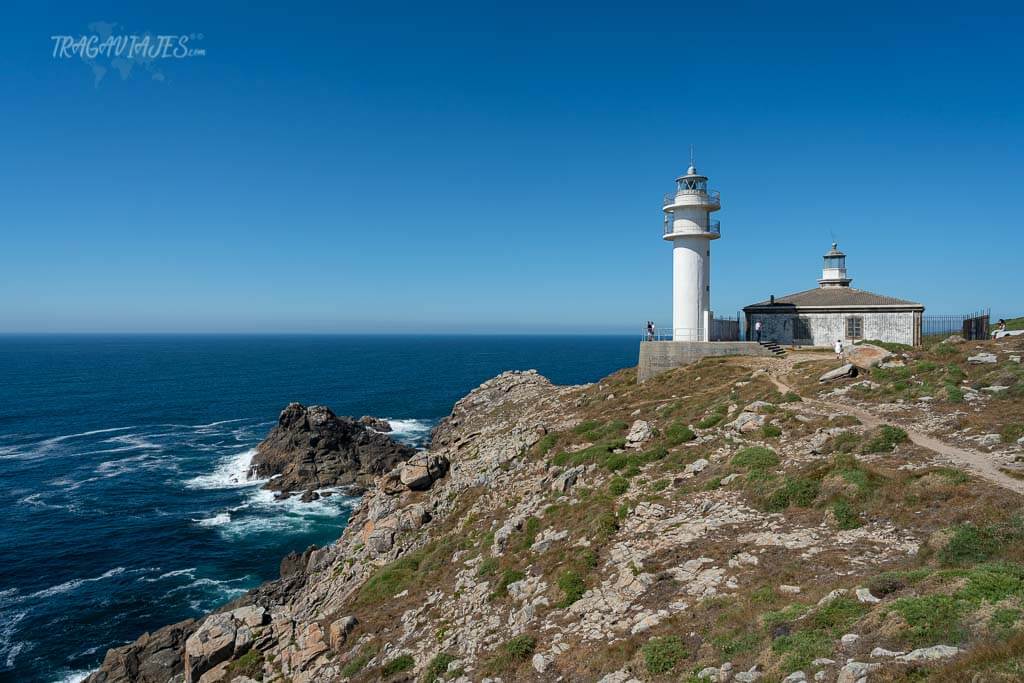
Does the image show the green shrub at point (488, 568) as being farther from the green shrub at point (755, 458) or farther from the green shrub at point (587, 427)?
the green shrub at point (587, 427)

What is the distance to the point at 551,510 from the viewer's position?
19469mm

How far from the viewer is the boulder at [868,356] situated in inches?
1070

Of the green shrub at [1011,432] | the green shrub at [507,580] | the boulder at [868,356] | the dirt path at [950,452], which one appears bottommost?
the green shrub at [507,580]

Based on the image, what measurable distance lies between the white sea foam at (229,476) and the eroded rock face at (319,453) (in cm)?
115

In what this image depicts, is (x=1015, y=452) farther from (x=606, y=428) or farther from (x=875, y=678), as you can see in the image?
(x=606, y=428)

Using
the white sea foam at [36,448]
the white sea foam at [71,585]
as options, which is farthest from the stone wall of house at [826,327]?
the white sea foam at [36,448]

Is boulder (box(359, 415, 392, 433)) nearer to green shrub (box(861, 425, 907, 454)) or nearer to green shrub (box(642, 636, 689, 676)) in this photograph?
green shrub (box(861, 425, 907, 454))

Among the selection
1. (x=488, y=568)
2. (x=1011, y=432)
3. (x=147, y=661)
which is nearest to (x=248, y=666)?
(x=488, y=568)


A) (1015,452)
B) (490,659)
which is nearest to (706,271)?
(1015,452)

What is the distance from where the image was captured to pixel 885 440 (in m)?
16.4

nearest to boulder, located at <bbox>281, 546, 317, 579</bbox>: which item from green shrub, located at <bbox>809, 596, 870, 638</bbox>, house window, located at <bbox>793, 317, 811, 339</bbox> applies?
green shrub, located at <bbox>809, 596, 870, 638</bbox>

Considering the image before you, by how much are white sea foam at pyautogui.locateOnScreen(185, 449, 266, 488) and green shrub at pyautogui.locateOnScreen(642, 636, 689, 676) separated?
165ft

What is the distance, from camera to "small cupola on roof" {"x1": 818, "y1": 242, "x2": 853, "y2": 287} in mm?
46344

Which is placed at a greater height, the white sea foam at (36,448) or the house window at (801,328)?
the house window at (801,328)
